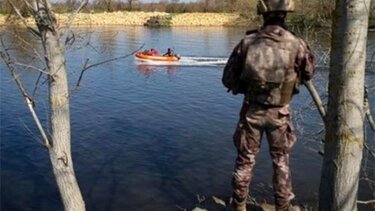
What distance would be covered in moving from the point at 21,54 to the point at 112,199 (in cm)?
2191

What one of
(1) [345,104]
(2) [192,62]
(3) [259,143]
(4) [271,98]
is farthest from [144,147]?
(2) [192,62]

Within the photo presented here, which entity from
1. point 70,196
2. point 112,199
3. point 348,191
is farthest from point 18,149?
point 348,191

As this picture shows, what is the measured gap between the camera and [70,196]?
20.6 ft

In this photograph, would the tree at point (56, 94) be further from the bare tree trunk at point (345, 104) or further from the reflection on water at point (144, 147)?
the bare tree trunk at point (345, 104)

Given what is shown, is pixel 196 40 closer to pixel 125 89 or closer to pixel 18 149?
pixel 125 89

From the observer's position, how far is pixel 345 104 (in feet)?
10.9

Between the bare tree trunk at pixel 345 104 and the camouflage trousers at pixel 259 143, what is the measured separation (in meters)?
0.95

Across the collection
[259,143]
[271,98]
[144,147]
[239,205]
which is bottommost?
[144,147]

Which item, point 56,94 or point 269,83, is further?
point 56,94

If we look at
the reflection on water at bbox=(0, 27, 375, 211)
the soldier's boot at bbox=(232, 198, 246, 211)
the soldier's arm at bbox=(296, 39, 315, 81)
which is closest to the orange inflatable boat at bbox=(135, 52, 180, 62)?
the reflection on water at bbox=(0, 27, 375, 211)

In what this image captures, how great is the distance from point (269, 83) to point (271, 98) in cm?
17

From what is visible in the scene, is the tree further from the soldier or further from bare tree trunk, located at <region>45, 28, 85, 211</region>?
the soldier

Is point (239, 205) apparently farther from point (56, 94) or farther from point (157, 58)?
point (157, 58)

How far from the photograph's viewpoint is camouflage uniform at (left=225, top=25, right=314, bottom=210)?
426 cm
